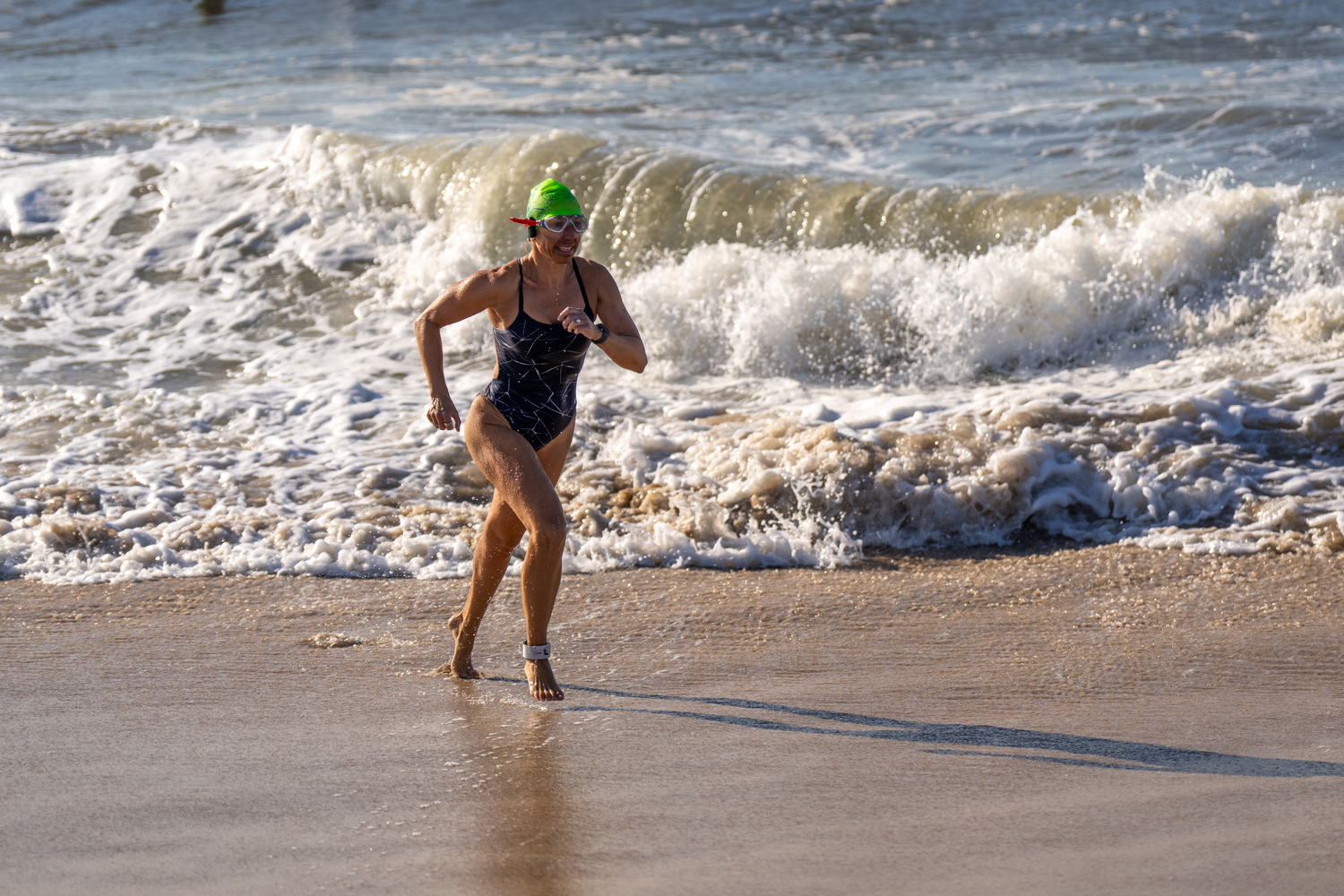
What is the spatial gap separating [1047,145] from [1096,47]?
587 cm

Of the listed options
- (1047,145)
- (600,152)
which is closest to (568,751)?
(600,152)

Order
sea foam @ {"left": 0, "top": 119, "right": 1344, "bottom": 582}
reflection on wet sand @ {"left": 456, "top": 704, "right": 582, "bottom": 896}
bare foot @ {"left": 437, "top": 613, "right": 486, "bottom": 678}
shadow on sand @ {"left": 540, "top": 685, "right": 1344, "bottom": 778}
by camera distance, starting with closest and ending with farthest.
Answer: reflection on wet sand @ {"left": 456, "top": 704, "right": 582, "bottom": 896}, shadow on sand @ {"left": 540, "top": 685, "right": 1344, "bottom": 778}, bare foot @ {"left": 437, "top": 613, "right": 486, "bottom": 678}, sea foam @ {"left": 0, "top": 119, "right": 1344, "bottom": 582}

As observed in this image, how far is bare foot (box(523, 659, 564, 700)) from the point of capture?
3955 mm

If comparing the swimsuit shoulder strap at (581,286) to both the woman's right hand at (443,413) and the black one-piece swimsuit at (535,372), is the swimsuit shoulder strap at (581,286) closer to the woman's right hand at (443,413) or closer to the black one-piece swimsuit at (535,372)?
the black one-piece swimsuit at (535,372)

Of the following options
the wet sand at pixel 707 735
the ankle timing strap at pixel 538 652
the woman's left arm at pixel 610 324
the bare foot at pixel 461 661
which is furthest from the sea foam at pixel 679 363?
the woman's left arm at pixel 610 324

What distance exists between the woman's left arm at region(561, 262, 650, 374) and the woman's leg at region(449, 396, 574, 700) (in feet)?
1.35

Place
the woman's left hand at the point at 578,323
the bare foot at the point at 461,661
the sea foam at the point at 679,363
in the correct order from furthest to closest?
the sea foam at the point at 679,363, the bare foot at the point at 461,661, the woman's left hand at the point at 578,323

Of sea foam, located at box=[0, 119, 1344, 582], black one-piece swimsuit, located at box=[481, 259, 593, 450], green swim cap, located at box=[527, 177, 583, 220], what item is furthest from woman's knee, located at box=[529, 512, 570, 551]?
sea foam, located at box=[0, 119, 1344, 582]

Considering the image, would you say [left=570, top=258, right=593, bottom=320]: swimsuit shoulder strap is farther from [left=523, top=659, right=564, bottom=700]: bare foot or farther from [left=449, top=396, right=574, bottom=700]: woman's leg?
[left=523, top=659, right=564, bottom=700]: bare foot

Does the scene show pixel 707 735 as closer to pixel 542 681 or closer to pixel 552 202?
pixel 542 681

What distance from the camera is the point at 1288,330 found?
23.9 feet

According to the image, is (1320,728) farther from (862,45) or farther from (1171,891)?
(862,45)

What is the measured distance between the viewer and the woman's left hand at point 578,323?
3.68m

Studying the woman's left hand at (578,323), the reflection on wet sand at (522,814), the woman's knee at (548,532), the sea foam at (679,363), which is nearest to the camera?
the reflection on wet sand at (522,814)
